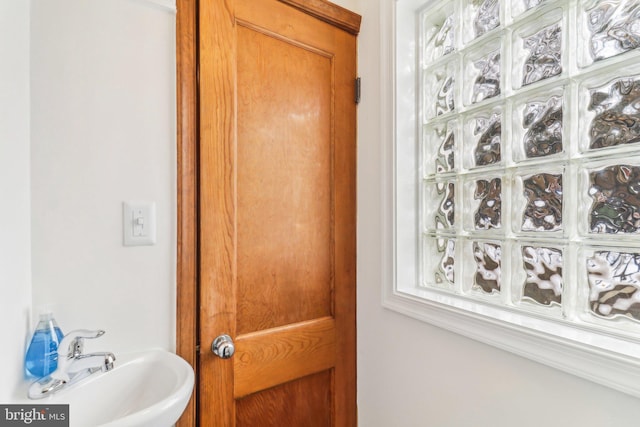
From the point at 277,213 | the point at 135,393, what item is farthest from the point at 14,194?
the point at 277,213

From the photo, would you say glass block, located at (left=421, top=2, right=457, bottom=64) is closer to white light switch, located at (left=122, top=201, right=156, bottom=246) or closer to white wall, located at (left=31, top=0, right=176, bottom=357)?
white wall, located at (left=31, top=0, right=176, bottom=357)

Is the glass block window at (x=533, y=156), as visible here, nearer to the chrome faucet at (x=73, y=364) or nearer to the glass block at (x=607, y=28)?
the glass block at (x=607, y=28)

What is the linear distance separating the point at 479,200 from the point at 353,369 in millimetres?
886

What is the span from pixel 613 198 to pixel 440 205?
497 millimetres

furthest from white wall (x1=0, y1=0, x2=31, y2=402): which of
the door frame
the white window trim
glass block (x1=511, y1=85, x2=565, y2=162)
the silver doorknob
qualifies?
glass block (x1=511, y1=85, x2=565, y2=162)

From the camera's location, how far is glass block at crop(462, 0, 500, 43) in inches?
38.4

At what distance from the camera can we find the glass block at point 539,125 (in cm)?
82

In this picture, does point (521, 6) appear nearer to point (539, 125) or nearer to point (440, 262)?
point (539, 125)

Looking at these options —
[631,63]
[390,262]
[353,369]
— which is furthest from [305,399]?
[631,63]

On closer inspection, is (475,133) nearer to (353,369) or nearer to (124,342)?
(353,369)

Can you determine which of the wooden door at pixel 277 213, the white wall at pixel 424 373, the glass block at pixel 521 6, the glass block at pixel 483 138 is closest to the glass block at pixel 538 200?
the glass block at pixel 483 138

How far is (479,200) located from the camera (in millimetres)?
1013

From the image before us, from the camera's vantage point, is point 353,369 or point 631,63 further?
point 353,369

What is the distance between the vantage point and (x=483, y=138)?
39.4 inches
